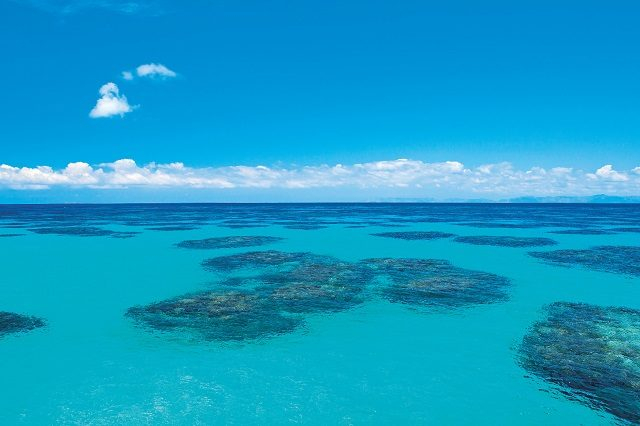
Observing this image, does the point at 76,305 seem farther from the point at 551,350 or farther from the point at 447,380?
the point at 551,350

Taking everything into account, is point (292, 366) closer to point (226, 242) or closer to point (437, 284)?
point (437, 284)

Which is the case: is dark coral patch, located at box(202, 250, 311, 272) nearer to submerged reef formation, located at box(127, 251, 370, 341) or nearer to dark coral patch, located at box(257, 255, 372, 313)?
submerged reef formation, located at box(127, 251, 370, 341)

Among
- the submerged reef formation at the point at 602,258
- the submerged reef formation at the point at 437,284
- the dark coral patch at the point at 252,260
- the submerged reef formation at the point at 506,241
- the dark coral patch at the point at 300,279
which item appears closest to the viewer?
the dark coral patch at the point at 300,279

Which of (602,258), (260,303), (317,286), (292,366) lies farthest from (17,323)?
(602,258)

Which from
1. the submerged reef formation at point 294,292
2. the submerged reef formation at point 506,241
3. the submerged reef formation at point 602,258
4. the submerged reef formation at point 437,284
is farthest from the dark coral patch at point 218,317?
the submerged reef formation at point 506,241

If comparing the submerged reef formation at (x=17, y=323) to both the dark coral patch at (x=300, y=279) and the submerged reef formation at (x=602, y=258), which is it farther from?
the submerged reef formation at (x=602, y=258)

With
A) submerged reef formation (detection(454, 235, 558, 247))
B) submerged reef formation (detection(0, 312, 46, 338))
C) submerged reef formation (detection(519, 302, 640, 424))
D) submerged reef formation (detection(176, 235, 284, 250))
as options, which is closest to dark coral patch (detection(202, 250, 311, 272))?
submerged reef formation (detection(176, 235, 284, 250))

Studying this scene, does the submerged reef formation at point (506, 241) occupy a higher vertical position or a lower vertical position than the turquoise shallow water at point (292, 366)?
higher
